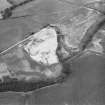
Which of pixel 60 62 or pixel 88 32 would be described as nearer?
pixel 60 62

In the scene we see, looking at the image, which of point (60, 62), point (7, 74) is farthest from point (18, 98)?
point (60, 62)

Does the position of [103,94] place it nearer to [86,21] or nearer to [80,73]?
[80,73]

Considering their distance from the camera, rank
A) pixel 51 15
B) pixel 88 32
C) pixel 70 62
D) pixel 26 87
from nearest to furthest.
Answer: pixel 26 87
pixel 70 62
pixel 88 32
pixel 51 15

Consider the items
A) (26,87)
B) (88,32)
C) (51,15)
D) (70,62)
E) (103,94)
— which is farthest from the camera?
(51,15)

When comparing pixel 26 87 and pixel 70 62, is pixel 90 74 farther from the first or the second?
pixel 26 87

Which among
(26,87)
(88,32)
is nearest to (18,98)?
(26,87)

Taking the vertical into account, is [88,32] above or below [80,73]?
above

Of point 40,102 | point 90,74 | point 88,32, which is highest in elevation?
point 88,32
